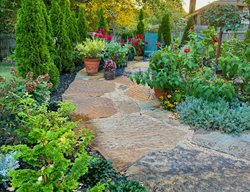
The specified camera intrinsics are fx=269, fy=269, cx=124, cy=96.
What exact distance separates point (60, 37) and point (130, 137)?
12.3 feet

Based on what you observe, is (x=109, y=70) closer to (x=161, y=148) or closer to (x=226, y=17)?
(x=226, y=17)

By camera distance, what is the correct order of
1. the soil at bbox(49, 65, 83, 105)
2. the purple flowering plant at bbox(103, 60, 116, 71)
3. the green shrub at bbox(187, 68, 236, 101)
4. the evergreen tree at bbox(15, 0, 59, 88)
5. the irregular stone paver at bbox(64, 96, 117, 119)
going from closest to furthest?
1. the green shrub at bbox(187, 68, 236, 101)
2. the irregular stone paver at bbox(64, 96, 117, 119)
3. the evergreen tree at bbox(15, 0, 59, 88)
4. the soil at bbox(49, 65, 83, 105)
5. the purple flowering plant at bbox(103, 60, 116, 71)

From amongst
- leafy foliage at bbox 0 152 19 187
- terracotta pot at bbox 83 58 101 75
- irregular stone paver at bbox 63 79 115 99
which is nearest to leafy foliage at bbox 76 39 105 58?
terracotta pot at bbox 83 58 101 75

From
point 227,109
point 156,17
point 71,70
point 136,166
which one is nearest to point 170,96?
point 227,109

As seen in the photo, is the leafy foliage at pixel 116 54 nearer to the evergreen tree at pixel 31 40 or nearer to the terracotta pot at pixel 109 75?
the terracotta pot at pixel 109 75

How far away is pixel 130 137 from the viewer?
3180mm

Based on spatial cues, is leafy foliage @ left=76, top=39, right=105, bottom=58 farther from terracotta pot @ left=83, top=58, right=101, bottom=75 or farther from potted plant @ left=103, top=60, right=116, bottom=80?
potted plant @ left=103, top=60, right=116, bottom=80

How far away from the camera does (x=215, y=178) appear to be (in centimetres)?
236

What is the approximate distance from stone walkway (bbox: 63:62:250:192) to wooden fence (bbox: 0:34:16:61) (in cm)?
654

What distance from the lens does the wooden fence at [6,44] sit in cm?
991

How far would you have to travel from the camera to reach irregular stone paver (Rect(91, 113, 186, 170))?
9.07 feet

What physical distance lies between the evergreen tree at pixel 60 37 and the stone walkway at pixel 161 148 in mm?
1898

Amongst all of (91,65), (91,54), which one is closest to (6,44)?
(91,54)

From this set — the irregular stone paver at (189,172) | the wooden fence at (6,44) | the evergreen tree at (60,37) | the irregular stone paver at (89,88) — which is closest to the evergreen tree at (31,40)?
the irregular stone paver at (89,88)
